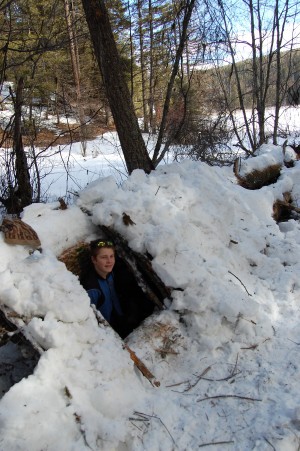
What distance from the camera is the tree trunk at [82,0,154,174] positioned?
463 centimetres

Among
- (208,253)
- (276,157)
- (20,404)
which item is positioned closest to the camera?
(20,404)

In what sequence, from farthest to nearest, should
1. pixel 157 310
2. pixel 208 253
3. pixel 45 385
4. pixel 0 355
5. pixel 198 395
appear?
1. pixel 208 253
2. pixel 157 310
3. pixel 0 355
4. pixel 198 395
5. pixel 45 385

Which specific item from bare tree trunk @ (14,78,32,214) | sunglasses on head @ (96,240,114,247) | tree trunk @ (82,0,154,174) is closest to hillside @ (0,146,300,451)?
sunglasses on head @ (96,240,114,247)

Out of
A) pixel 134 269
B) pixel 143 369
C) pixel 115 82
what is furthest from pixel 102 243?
pixel 115 82

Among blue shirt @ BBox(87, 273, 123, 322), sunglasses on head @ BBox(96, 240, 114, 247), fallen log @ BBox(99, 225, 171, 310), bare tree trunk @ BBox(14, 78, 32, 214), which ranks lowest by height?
blue shirt @ BBox(87, 273, 123, 322)

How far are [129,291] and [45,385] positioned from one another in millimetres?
1831

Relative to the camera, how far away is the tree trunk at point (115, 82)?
463 cm

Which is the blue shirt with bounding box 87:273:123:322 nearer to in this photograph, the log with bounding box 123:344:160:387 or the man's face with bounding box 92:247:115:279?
the man's face with bounding box 92:247:115:279

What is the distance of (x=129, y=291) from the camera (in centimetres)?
379

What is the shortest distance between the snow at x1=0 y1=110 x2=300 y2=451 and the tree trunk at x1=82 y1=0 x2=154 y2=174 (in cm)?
132

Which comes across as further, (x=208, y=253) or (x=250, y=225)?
(x=250, y=225)

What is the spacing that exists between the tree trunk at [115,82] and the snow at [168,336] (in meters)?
1.32

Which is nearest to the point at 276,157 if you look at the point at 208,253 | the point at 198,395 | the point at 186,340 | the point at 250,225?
the point at 250,225

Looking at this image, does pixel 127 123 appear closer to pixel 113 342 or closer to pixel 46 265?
pixel 46 265
